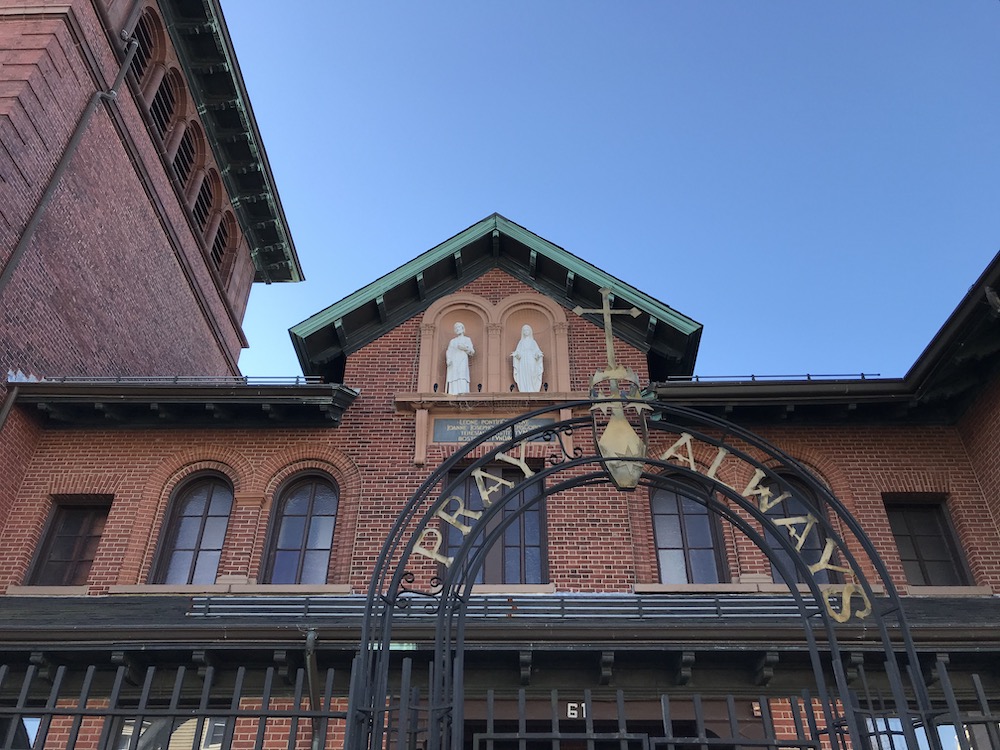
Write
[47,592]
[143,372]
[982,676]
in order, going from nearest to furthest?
[982,676] < [47,592] < [143,372]

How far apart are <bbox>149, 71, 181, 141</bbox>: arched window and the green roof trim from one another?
516mm

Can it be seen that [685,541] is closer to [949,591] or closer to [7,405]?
[949,591]

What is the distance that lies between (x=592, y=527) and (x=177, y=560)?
578 centimetres

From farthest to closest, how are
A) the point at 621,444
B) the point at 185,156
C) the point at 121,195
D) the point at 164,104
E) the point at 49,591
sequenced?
1. the point at 185,156
2. the point at 164,104
3. the point at 121,195
4. the point at 49,591
5. the point at 621,444

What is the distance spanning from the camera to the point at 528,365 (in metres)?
13.0

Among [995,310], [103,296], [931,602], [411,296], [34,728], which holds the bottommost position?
[34,728]

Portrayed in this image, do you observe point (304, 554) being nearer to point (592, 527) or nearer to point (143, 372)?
Answer: point (592, 527)

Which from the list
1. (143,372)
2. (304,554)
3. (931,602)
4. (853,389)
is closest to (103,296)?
(143,372)

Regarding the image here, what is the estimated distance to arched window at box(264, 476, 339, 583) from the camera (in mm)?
11453

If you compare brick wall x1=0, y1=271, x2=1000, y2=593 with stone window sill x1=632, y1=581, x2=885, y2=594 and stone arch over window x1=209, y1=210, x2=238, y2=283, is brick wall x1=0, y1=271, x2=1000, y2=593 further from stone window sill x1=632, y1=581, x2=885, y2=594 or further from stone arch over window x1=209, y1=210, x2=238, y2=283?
stone arch over window x1=209, y1=210, x2=238, y2=283

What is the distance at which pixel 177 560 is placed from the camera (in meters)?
11.7

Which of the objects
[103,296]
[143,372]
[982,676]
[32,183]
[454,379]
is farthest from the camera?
[143,372]

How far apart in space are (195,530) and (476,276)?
19.9ft

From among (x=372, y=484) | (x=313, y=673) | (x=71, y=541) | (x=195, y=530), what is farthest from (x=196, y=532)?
(x=313, y=673)
